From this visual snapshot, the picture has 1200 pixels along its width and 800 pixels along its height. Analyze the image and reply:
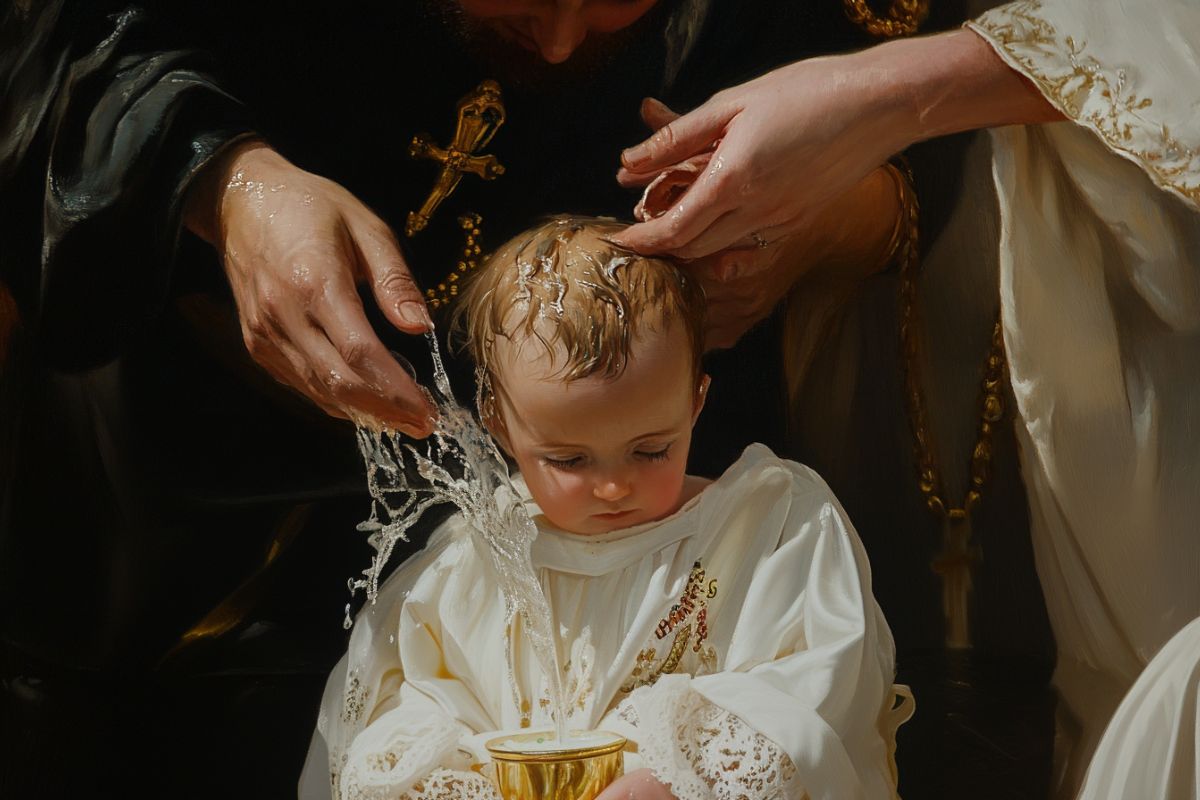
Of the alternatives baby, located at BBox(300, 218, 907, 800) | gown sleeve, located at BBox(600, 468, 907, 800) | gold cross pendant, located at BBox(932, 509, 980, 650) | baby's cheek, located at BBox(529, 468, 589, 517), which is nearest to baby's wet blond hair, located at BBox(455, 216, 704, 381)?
baby, located at BBox(300, 218, 907, 800)

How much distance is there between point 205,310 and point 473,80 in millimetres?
416

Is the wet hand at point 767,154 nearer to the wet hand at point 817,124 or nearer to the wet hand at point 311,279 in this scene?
the wet hand at point 817,124

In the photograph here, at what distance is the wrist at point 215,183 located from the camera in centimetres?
156

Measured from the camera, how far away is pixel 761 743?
51.9 inches

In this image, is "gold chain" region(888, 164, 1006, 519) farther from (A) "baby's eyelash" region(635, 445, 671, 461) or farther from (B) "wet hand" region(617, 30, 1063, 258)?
(A) "baby's eyelash" region(635, 445, 671, 461)

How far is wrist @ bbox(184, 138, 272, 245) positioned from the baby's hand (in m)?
0.77

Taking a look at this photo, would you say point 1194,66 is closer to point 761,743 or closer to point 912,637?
point 912,637

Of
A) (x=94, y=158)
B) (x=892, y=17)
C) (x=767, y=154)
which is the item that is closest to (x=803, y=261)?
(x=767, y=154)

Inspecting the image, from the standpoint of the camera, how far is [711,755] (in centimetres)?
132

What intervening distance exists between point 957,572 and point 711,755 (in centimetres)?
39

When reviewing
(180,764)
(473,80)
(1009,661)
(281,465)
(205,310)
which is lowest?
(180,764)

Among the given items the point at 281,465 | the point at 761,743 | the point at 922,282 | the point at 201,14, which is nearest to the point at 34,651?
the point at 281,465

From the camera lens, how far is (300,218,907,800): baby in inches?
52.9

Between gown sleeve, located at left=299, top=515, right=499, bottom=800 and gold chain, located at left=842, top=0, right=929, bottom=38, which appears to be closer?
gown sleeve, located at left=299, top=515, right=499, bottom=800
